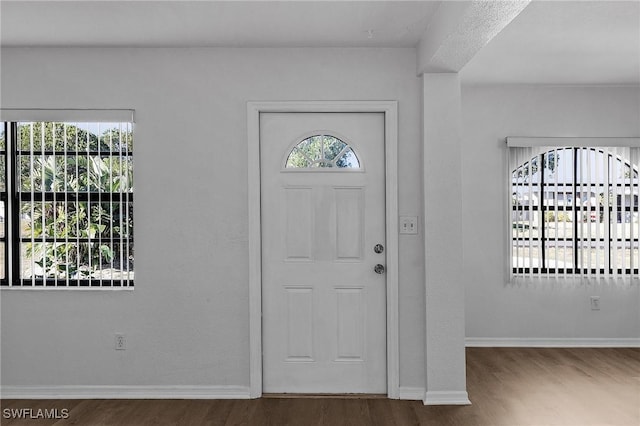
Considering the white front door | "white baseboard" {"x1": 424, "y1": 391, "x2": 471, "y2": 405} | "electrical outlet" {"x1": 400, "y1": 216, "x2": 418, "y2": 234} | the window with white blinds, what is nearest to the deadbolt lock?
the white front door

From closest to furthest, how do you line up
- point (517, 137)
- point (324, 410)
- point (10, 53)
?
point (324, 410) < point (10, 53) < point (517, 137)

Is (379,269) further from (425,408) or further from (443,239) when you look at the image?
(425,408)

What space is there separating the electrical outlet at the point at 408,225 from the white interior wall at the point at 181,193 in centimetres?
4

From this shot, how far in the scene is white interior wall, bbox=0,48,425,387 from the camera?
11.7 ft

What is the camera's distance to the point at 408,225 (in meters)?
3.56

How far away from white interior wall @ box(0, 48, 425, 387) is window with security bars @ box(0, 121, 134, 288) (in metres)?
0.12

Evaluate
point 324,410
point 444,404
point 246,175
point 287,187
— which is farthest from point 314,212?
point 444,404

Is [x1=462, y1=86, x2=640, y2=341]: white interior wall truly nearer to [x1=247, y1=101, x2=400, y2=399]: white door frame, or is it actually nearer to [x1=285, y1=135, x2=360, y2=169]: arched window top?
[x1=247, y1=101, x2=400, y2=399]: white door frame

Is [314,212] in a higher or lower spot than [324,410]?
higher

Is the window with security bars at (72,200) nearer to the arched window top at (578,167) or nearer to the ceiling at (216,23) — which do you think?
the ceiling at (216,23)

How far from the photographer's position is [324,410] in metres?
3.33

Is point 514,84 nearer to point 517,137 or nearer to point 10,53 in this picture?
point 517,137

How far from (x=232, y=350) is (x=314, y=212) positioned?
1.11 meters

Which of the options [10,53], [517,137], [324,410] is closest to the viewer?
[324,410]
